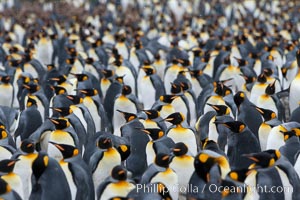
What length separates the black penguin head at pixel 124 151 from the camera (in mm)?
5477

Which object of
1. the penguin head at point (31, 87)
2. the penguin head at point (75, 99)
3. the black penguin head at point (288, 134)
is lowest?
the black penguin head at point (288, 134)

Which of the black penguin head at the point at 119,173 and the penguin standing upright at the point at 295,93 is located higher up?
the penguin standing upright at the point at 295,93

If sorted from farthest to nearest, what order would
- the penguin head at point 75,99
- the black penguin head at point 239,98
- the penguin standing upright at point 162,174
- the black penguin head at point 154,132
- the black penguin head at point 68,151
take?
the penguin head at point 75,99
the black penguin head at point 239,98
the black penguin head at point 154,132
the black penguin head at point 68,151
the penguin standing upright at point 162,174

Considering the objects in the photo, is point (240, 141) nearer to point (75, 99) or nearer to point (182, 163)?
point (182, 163)

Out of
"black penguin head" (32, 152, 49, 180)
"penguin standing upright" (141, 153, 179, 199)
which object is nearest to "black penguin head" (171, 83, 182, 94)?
"penguin standing upright" (141, 153, 179, 199)

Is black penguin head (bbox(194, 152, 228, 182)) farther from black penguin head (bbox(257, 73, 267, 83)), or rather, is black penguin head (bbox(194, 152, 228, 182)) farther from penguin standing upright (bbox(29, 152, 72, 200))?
black penguin head (bbox(257, 73, 267, 83))

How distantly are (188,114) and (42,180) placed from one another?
3310mm

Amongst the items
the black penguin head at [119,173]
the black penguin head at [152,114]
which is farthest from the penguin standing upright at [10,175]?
the black penguin head at [152,114]

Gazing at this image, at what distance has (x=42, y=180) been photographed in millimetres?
4594

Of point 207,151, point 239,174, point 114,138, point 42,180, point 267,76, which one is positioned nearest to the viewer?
point 239,174

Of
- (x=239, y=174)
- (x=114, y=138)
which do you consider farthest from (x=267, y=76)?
(x=239, y=174)

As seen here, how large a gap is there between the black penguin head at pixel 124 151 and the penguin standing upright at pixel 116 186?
773 mm

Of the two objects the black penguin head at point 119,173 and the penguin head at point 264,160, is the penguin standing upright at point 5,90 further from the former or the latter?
the penguin head at point 264,160

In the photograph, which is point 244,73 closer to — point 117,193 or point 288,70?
point 288,70
